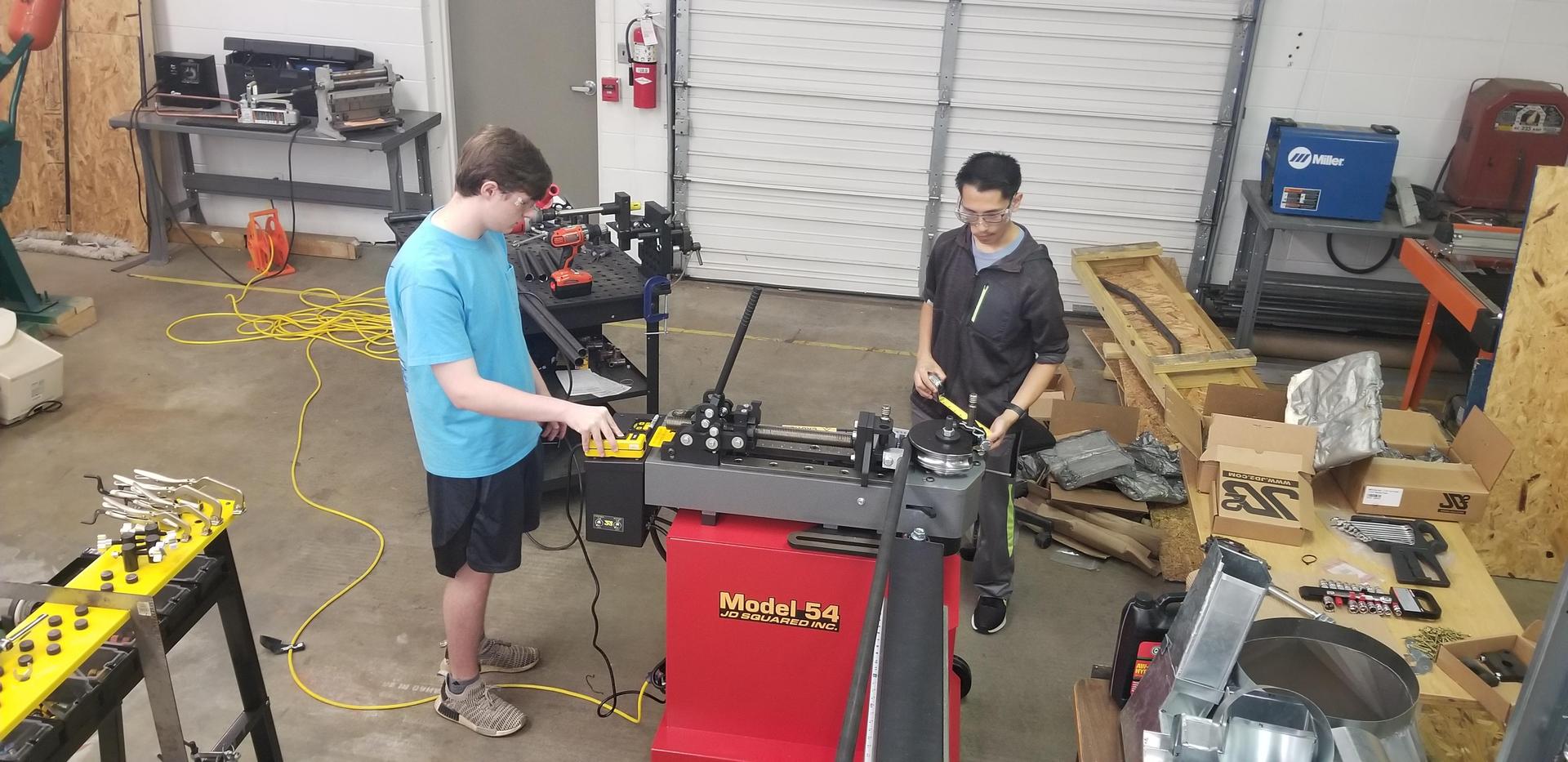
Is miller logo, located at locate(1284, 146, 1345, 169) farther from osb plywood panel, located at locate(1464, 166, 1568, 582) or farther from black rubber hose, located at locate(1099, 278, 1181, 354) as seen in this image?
osb plywood panel, located at locate(1464, 166, 1568, 582)

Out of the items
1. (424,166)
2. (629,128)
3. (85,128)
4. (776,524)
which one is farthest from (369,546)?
(85,128)

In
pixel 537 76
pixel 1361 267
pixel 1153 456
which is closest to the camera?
pixel 1153 456

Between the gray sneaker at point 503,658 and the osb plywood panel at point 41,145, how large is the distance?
438 centimetres

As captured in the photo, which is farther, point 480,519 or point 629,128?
point 629,128

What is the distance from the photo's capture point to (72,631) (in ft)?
6.01

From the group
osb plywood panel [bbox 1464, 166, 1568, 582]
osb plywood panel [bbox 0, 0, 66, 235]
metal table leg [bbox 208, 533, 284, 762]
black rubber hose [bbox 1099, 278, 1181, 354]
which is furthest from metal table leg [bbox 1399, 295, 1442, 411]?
osb plywood panel [bbox 0, 0, 66, 235]

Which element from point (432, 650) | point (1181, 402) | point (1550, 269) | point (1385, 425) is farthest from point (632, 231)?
point (1550, 269)

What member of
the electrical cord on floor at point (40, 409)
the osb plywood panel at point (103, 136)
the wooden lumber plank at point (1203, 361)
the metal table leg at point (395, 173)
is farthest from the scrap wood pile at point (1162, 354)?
the osb plywood panel at point (103, 136)

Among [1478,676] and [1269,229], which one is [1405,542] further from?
[1269,229]

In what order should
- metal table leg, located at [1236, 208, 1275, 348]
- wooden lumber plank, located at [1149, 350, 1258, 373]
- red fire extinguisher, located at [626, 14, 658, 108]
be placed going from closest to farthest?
1. wooden lumber plank, located at [1149, 350, 1258, 373]
2. metal table leg, located at [1236, 208, 1275, 348]
3. red fire extinguisher, located at [626, 14, 658, 108]

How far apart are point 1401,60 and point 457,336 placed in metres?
4.75

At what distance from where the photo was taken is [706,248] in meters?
5.97

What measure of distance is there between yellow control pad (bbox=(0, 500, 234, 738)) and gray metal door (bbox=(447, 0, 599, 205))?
13.4 feet

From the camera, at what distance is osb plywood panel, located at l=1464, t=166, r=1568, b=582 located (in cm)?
345
